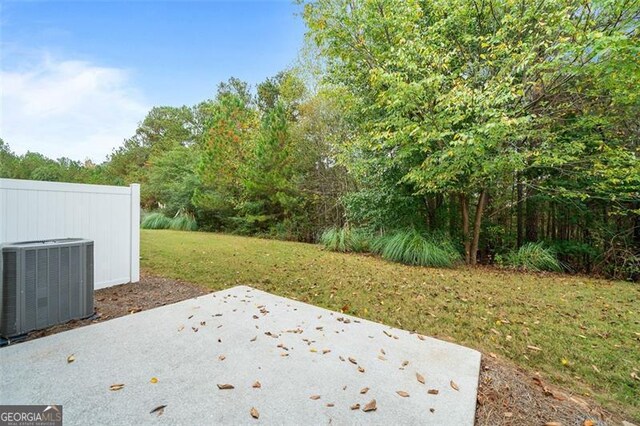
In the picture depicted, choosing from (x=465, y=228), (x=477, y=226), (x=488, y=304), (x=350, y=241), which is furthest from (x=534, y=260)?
(x=350, y=241)

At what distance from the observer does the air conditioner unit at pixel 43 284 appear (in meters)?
2.15

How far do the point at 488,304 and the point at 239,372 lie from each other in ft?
9.99

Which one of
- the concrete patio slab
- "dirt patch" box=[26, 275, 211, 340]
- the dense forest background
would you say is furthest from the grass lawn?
the dense forest background

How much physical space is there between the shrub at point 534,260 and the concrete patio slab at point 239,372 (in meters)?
5.01

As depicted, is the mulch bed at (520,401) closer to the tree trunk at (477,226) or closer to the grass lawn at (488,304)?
→ the grass lawn at (488,304)

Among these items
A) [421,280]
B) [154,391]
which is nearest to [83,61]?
[154,391]

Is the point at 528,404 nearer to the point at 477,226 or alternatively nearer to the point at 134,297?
the point at 134,297

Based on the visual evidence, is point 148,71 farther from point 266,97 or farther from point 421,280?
point 266,97

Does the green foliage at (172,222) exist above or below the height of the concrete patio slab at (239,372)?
above

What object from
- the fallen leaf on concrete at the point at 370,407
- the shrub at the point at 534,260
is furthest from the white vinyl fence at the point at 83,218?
the shrub at the point at 534,260

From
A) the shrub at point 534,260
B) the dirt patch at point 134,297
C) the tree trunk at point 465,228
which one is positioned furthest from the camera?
the tree trunk at point 465,228

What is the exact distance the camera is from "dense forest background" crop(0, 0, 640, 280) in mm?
4598

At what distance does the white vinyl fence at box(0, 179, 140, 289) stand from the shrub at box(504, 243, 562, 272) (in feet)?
23.3

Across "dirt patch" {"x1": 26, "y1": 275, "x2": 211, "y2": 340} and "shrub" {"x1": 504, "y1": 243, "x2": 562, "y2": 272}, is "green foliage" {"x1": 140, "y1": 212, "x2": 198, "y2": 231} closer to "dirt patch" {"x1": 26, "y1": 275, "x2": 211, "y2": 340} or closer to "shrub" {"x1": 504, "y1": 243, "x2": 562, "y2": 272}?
"dirt patch" {"x1": 26, "y1": 275, "x2": 211, "y2": 340}
